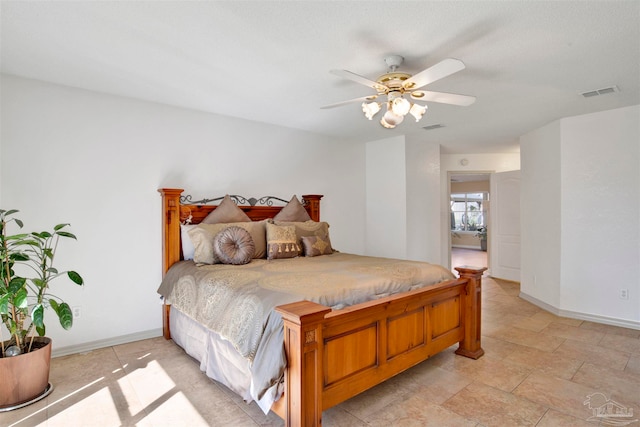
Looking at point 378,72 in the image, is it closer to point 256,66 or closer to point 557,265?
point 256,66

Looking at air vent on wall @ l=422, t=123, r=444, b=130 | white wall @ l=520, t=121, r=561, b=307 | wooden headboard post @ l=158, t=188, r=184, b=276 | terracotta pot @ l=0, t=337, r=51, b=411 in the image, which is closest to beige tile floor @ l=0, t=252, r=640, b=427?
terracotta pot @ l=0, t=337, r=51, b=411

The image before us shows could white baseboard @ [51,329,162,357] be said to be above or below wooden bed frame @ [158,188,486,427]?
below

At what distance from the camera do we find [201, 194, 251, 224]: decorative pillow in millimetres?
3795

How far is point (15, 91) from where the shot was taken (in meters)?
2.94

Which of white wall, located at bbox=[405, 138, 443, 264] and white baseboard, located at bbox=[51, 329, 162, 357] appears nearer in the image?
white baseboard, located at bbox=[51, 329, 162, 357]

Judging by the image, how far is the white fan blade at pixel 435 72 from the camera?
1.99 meters

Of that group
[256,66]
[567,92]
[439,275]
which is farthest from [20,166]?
[567,92]

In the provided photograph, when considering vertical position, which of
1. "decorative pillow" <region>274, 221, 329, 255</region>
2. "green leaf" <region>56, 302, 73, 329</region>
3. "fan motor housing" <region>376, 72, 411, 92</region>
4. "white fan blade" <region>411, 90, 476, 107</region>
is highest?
"fan motor housing" <region>376, 72, 411, 92</region>

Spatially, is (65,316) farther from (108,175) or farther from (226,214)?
(226,214)

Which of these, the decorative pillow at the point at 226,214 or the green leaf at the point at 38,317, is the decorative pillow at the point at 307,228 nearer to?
the decorative pillow at the point at 226,214

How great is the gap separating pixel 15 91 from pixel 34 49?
0.74 m

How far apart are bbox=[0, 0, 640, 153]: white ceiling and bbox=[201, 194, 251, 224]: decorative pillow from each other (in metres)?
1.12

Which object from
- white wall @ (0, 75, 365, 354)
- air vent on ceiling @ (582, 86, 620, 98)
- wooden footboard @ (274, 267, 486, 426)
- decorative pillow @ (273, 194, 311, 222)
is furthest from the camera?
decorative pillow @ (273, 194, 311, 222)

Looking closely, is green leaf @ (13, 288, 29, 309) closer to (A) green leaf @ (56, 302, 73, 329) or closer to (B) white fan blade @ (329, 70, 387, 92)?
(A) green leaf @ (56, 302, 73, 329)
